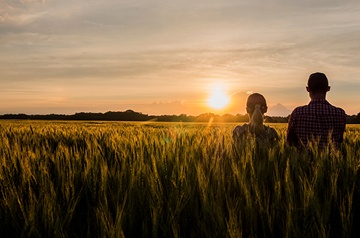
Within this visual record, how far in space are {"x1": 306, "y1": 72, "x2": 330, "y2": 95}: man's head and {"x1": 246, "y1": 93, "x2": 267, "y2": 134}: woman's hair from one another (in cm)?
62

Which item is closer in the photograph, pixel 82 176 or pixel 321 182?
pixel 321 182

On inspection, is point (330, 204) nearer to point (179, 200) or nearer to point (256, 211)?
point (256, 211)

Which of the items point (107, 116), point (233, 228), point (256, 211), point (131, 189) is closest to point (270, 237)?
point (256, 211)

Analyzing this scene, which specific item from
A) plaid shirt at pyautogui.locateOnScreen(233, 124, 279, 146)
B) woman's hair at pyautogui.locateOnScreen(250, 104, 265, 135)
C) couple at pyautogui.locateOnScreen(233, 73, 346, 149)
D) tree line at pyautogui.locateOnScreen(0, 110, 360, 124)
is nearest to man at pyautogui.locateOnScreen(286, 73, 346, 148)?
couple at pyautogui.locateOnScreen(233, 73, 346, 149)

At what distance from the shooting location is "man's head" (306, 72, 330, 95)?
496 centimetres

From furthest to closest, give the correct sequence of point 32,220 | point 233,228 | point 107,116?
point 107,116, point 32,220, point 233,228

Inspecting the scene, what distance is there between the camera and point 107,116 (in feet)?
206

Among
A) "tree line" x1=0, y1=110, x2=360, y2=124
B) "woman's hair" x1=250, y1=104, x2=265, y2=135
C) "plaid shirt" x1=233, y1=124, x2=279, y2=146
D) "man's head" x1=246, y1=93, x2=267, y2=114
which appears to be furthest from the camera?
"tree line" x1=0, y1=110, x2=360, y2=124

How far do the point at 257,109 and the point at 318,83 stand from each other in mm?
918

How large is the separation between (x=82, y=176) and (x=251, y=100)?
318 centimetres

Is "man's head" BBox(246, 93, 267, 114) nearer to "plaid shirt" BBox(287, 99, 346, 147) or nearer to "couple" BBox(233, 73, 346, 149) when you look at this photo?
"couple" BBox(233, 73, 346, 149)

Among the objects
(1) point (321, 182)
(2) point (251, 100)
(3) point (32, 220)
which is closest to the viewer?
(3) point (32, 220)

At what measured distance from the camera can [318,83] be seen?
4.96 m

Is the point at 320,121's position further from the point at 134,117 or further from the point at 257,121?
the point at 134,117
